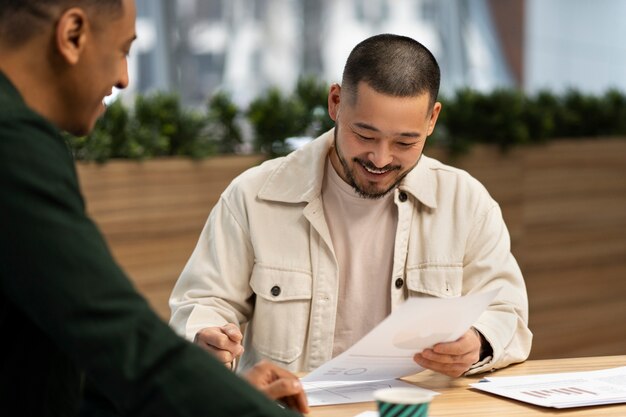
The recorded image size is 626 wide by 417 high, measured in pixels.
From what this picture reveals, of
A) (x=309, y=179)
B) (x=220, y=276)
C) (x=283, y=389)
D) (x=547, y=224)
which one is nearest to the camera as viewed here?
(x=283, y=389)

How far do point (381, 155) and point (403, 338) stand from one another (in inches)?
20.4

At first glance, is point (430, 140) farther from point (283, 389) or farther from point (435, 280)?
point (283, 389)

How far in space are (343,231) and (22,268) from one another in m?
1.37

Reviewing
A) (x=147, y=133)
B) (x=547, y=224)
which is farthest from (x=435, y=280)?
(x=547, y=224)

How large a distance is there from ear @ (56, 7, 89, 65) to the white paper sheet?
71 centimetres

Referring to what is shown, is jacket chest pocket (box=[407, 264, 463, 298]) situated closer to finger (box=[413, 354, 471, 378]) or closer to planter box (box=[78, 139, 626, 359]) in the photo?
finger (box=[413, 354, 471, 378])

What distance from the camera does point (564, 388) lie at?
1.83 meters

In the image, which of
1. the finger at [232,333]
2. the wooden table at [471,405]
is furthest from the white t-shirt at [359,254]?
the finger at [232,333]

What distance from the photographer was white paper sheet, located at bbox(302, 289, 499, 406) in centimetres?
167

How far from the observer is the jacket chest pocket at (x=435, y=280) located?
2.28 meters

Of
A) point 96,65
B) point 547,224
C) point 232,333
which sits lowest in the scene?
point 547,224

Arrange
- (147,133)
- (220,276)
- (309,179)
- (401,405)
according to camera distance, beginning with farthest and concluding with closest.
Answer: (147,133) < (309,179) < (220,276) < (401,405)

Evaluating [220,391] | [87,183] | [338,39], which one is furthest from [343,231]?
[338,39]

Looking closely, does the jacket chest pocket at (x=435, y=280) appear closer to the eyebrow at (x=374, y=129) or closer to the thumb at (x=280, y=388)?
the eyebrow at (x=374, y=129)
